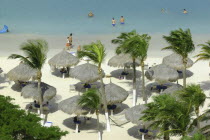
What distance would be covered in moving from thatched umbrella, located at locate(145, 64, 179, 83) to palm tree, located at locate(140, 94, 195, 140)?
27.9 ft

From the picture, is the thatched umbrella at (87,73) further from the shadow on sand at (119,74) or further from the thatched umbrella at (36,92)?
the shadow on sand at (119,74)

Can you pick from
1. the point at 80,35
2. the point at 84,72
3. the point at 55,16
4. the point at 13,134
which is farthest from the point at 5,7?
the point at 13,134

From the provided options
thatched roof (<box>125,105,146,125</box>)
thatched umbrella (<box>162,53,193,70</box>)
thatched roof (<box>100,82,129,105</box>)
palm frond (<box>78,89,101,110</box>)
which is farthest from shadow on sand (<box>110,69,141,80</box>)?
palm frond (<box>78,89,101,110</box>)

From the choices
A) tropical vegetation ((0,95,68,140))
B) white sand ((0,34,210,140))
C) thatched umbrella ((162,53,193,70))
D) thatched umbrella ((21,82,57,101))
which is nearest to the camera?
tropical vegetation ((0,95,68,140))

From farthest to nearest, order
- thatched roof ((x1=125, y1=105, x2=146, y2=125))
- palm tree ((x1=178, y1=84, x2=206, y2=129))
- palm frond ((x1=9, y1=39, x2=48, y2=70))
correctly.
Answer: palm frond ((x1=9, y1=39, x2=48, y2=70))
thatched roof ((x1=125, y1=105, x2=146, y2=125))
palm tree ((x1=178, y1=84, x2=206, y2=129))

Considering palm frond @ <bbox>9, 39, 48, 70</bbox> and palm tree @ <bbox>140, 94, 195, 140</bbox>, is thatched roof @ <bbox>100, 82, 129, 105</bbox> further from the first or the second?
palm tree @ <bbox>140, 94, 195, 140</bbox>

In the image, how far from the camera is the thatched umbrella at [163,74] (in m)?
22.8

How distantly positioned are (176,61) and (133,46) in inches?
249

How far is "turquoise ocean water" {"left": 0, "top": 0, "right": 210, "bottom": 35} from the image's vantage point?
40.5m

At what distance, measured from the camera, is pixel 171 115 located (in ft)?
44.7

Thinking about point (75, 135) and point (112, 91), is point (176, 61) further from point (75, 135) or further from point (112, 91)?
point (75, 135)

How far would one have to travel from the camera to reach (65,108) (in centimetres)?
1906

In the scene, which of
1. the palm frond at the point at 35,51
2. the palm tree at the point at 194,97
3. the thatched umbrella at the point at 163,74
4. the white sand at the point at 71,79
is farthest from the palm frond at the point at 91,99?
the thatched umbrella at the point at 163,74

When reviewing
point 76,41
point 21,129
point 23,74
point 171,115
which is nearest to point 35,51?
point 23,74
